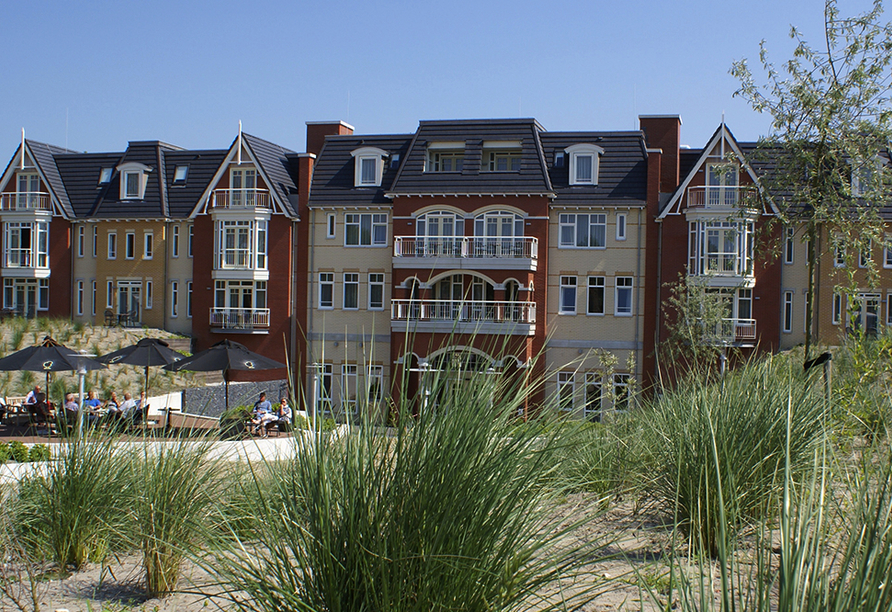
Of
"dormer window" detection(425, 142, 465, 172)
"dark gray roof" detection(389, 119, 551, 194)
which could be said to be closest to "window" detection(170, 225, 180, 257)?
"dark gray roof" detection(389, 119, 551, 194)

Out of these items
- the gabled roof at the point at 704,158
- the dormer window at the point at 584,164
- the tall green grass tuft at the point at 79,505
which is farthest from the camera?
the dormer window at the point at 584,164

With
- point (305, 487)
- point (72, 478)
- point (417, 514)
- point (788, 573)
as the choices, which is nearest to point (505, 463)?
point (417, 514)

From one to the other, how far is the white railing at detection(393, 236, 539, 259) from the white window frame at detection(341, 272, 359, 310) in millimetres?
2750

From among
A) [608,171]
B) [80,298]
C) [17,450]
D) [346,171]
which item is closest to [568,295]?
[608,171]

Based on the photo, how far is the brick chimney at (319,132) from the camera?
3478 centimetres

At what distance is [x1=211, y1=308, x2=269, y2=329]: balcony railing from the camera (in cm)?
3256

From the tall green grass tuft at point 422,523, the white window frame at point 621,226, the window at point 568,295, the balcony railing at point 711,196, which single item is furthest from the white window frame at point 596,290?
the tall green grass tuft at point 422,523

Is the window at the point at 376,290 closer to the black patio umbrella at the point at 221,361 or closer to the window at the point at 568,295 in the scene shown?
the window at the point at 568,295

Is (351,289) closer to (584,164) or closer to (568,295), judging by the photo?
(568,295)

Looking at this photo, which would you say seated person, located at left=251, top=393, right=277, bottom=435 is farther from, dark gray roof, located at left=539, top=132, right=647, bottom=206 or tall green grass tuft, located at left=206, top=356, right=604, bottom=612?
dark gray roof, located at left=539, top=132, right=647, bottom=206

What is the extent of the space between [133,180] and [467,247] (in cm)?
1611

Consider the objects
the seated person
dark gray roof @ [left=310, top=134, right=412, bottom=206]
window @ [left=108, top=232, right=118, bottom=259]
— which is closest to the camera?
the seated person

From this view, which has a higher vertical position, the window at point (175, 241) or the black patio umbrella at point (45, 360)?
the window at point (175, 241)

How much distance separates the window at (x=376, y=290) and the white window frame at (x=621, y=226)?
9678 millimetres
